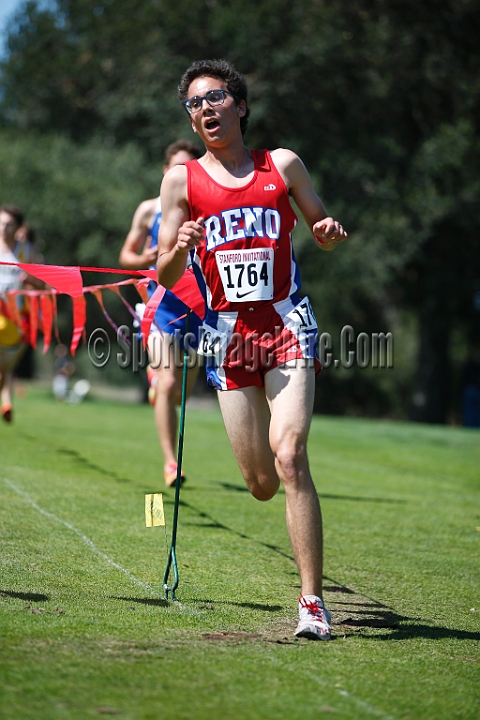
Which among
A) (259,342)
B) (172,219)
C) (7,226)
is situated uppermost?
(7,226)

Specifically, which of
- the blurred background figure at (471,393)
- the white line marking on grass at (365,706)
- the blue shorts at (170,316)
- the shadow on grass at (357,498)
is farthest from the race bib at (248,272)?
the blurred background figure at (471,393)

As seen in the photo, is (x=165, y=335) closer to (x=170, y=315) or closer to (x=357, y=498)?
(x=170, y=315)

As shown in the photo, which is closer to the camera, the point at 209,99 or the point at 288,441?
the point at 288,441

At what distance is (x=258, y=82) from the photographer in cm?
2473

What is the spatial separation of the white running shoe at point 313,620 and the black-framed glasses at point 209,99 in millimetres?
2263

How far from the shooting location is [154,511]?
172 inches

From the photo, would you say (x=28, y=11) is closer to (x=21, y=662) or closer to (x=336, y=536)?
(x=336, y=536)

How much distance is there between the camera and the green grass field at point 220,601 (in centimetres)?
285

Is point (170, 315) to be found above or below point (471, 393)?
above

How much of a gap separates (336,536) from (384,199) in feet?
63.9

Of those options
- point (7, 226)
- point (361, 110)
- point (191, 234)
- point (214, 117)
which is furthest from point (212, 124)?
point (361, 110)

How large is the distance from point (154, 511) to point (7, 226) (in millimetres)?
6163

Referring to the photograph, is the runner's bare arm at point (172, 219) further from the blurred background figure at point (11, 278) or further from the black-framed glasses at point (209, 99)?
the blurred background figure at point (11, 278)

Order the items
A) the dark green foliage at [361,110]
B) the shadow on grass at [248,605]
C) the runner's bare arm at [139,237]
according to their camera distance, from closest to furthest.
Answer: the shadow on grass at [248,605], the runner's bare arm at [139,237], the dark green foliage at [361,110]
